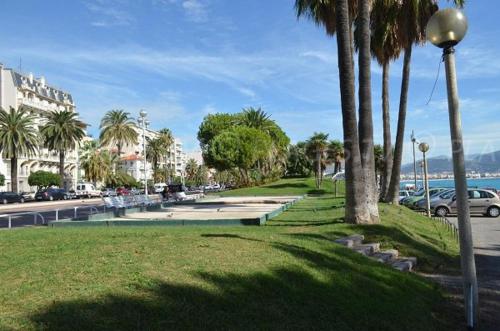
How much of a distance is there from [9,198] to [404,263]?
50.8 metres

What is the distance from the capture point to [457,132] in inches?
261

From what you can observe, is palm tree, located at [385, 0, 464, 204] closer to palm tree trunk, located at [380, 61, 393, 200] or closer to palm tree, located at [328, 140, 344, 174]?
palm tree trunk, located at [380, 61, 393, 200]

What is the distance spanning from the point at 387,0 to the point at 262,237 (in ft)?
54.7

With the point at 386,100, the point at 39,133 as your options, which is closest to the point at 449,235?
the point at 386,100

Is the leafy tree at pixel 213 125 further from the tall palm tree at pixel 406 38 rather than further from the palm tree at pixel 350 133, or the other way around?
the palm tree at pixel 350 133

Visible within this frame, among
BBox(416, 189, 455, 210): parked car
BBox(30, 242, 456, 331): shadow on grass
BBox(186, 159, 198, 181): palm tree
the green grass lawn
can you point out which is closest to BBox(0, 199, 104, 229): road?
the green grass lawn

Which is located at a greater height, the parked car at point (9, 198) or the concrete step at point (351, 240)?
the parked car at point (9, 198)

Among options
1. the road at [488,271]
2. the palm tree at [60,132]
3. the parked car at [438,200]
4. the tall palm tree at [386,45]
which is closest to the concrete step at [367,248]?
the road at [488,271]

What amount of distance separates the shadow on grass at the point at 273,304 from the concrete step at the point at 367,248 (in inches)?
71.5

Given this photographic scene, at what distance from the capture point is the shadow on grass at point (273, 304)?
450 cm

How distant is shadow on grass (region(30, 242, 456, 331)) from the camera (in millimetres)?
4496

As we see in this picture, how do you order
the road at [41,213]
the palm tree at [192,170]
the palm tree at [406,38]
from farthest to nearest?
the palm tree at [192,170] < the palm tree at [406,38] < the road at [41,213]

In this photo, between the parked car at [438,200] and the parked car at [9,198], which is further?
the parked car at [9,198]

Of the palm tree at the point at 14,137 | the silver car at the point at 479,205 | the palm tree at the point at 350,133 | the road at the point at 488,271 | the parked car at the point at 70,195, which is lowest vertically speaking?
the road at the point at 488,271
